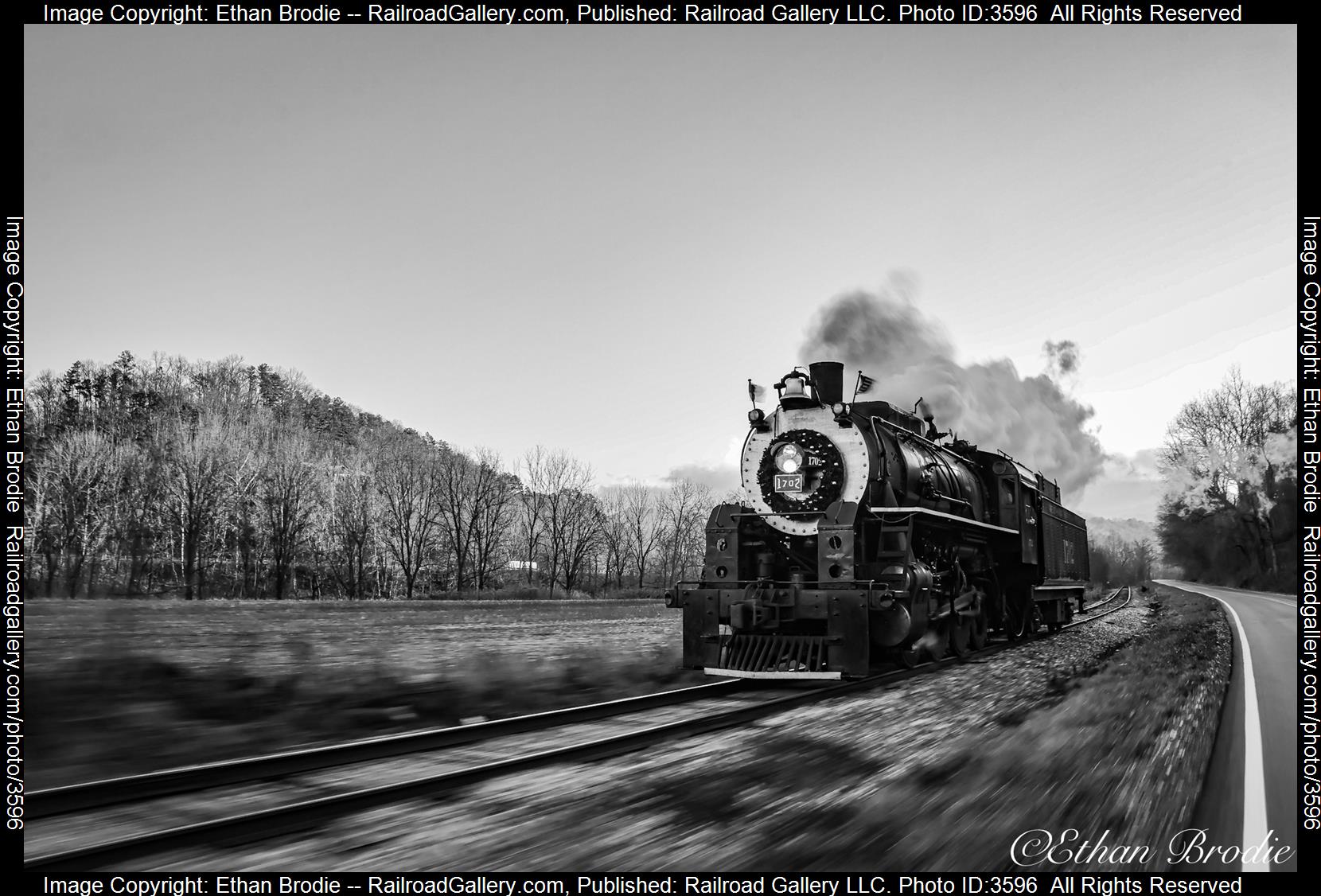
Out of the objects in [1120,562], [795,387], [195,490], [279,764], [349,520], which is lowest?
[1120,562]

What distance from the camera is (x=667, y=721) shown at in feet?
23.5

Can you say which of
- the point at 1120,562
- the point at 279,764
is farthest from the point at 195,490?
the point at 1120,562

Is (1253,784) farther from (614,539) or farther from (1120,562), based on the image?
(1120,562)

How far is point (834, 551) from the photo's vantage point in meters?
9.80

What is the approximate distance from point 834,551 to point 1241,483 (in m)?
41.8

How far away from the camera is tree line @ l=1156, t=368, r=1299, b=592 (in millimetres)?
37844

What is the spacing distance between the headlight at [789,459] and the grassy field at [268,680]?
3.09 meters

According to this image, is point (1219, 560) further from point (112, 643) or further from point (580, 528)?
point (112, 643)

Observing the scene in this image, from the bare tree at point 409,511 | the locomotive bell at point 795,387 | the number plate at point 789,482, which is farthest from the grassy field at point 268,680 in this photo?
the bare tree at point 409,511

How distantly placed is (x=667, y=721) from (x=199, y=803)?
3725 mm

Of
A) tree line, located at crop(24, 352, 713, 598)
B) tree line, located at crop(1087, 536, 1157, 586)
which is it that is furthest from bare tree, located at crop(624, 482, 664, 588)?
tree line, located at crop(1087, 536, 1157, 586)

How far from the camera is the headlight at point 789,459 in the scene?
10.7 metres

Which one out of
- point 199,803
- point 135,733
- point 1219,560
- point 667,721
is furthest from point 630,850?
point 1219,560
